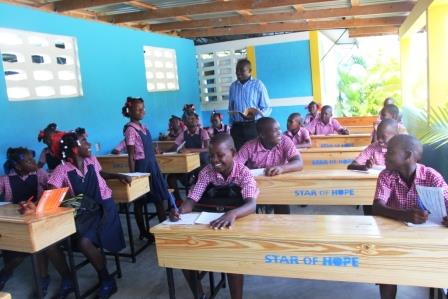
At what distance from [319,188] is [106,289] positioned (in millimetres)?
1715

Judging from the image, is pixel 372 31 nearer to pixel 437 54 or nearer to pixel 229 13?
pixel 229 13

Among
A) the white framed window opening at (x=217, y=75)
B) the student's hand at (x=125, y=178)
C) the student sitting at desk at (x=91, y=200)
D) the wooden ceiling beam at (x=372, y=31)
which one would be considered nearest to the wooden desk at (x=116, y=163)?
the student's hand at (x=125, y=178)

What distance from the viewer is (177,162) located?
15.3 feet

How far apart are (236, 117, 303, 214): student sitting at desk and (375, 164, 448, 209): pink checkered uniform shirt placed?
1.09 metres

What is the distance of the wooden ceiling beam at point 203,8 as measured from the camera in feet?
17.6

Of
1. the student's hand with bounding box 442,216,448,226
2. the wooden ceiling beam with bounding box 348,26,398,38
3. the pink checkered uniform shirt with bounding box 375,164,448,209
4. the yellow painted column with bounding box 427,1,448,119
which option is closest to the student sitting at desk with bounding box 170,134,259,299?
the pink checkered uniform shirt with bounding box 375,164,448,209

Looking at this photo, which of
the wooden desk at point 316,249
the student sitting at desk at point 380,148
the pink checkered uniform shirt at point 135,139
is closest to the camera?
the wooden desk at point 316,249

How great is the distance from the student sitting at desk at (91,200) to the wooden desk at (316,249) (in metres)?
1.06

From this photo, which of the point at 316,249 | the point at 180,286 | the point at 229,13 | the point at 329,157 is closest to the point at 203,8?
the point at 229,13

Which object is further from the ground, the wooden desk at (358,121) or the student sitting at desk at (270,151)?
the student sitting at desk at (270,151)

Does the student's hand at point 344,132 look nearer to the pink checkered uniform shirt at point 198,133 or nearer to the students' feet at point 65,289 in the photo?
the pink checkered uniform shirt at point 198,133

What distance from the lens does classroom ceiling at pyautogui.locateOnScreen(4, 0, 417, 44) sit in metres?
5.39

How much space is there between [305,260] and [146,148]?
2.40 meters

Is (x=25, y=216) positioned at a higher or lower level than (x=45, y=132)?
lower
